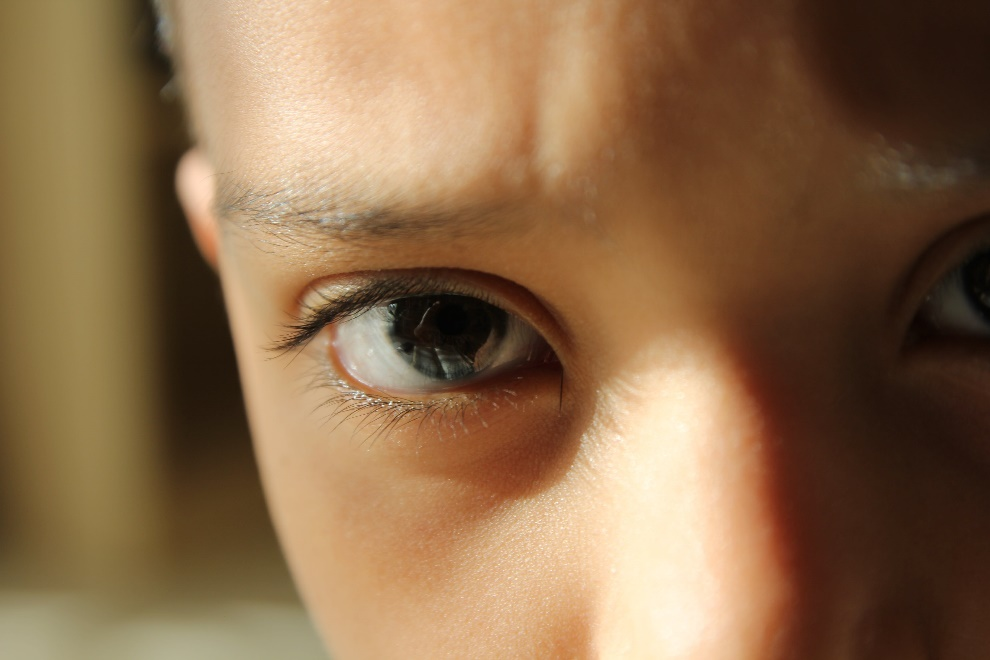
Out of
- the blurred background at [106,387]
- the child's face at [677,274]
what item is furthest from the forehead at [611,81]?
the blurred background at [106,387]

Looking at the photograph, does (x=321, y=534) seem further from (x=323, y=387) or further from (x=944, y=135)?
(x=944, y=135)

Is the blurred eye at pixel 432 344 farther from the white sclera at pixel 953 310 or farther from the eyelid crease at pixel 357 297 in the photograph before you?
the white sclera at pixel 953 310

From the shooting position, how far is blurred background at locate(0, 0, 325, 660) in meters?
0.97

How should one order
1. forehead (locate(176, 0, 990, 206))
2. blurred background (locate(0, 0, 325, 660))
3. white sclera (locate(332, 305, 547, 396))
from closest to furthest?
1. forehead (locate(176, 0, 990, 206))
2. white sclera (locate(332, 305, 547, 396))
3. blurred background (locate(0, 0, 325, 660))

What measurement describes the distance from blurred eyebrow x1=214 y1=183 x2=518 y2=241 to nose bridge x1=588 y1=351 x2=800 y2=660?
0.25ft

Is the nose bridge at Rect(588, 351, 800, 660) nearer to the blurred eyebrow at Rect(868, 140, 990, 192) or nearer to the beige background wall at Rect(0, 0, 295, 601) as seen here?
the blurred eyebrow at Rect(868, 140, 990, 192)

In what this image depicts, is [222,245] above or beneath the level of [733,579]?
above

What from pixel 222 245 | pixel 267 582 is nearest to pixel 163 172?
pixel 267 582

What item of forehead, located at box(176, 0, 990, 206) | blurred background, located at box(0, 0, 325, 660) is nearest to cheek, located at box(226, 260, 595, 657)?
forehead, located at box(176, 0, 990, 206)

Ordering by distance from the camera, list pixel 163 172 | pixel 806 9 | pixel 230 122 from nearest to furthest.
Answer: pixel 806 9
pixel 230 122
pixel 163 172

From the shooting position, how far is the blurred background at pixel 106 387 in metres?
0.97

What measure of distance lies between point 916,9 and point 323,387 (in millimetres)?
278

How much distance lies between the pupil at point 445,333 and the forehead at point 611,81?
0.25 ft

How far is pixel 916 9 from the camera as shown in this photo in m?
0.28
